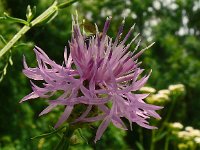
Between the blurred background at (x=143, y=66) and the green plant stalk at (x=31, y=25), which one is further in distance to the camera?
the blurred background at (x=143, y=66)

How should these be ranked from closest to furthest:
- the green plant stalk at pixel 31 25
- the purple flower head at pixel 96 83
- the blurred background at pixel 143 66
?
the purple flower head at pixel 96 83
the green plant stalk at pixel 31 25
the blurred background at pixel 143 66

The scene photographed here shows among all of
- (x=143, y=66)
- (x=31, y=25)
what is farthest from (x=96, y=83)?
(x=143, y=66)

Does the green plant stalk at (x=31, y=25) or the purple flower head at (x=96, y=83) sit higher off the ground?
the green plant stalk at (x=31, y=25)

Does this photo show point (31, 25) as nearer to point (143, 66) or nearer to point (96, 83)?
point (96, 83)

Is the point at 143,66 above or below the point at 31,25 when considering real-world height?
below

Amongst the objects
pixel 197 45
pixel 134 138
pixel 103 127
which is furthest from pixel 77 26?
pixel 197 45

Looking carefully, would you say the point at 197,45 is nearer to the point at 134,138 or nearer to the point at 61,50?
the point at 134,138
